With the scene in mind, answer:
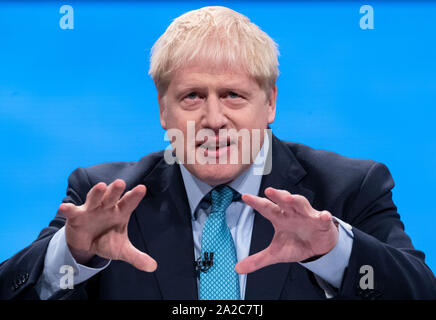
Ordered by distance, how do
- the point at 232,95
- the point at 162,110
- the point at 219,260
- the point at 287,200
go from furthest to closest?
1. the point at 162,110
2. the point at 232,95
3. the point at 219,260
4. the point at 287,200

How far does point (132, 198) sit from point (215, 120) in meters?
0.51

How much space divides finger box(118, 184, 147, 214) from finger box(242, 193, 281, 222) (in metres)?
0.31

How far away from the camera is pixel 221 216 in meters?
2.17

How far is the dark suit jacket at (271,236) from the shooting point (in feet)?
6.32

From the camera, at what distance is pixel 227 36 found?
2213mm

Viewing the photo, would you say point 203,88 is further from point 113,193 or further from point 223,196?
point 113,193

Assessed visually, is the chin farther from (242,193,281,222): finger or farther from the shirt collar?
(242,193,281,222): finger

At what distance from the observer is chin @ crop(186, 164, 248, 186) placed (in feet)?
7.11

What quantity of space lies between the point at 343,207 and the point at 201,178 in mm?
577

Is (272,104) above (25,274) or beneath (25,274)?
above

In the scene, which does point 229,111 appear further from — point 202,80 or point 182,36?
point 182,36

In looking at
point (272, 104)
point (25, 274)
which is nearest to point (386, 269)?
point (272, 104)

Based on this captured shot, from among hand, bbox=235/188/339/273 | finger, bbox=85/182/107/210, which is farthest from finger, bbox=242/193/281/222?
finger, bbox=85/182/107/210
